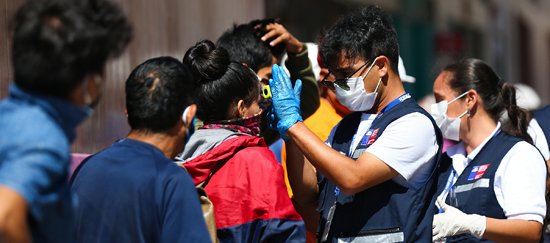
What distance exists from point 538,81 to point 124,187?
1983cm

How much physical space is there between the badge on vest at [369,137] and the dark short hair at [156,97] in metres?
0.87

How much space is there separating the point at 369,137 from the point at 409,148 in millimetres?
204

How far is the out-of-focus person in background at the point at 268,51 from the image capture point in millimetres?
2779

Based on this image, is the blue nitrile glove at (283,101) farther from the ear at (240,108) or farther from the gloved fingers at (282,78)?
the ear at (240,108)

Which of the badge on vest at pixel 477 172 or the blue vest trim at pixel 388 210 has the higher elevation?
the blue vest trim at pixel 388 210

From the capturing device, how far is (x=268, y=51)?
2.80 metres

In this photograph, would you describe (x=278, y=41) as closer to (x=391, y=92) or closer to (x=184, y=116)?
(x=391, y=92)

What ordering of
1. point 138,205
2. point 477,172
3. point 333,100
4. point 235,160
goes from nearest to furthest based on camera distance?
point 138,205 → point 235,160 → point 477,172 → point 333,100

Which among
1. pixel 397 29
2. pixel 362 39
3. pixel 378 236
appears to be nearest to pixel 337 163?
pixel 378 236

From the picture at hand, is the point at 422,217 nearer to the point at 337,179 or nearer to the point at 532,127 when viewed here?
the point at 337,179

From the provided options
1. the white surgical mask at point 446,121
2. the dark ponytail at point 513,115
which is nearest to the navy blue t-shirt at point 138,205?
the white surgical mask at point 446,121

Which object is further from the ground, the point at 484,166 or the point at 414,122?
the point at 414,122

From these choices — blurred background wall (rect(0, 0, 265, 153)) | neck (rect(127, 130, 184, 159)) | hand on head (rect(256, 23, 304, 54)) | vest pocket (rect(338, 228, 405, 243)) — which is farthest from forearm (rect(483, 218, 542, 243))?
blurred background wall (rect(0, 0, 265, 153))

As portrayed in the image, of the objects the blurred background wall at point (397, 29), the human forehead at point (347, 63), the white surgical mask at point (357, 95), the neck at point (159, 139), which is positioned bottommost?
the blurred background wall at point (397, 29)
